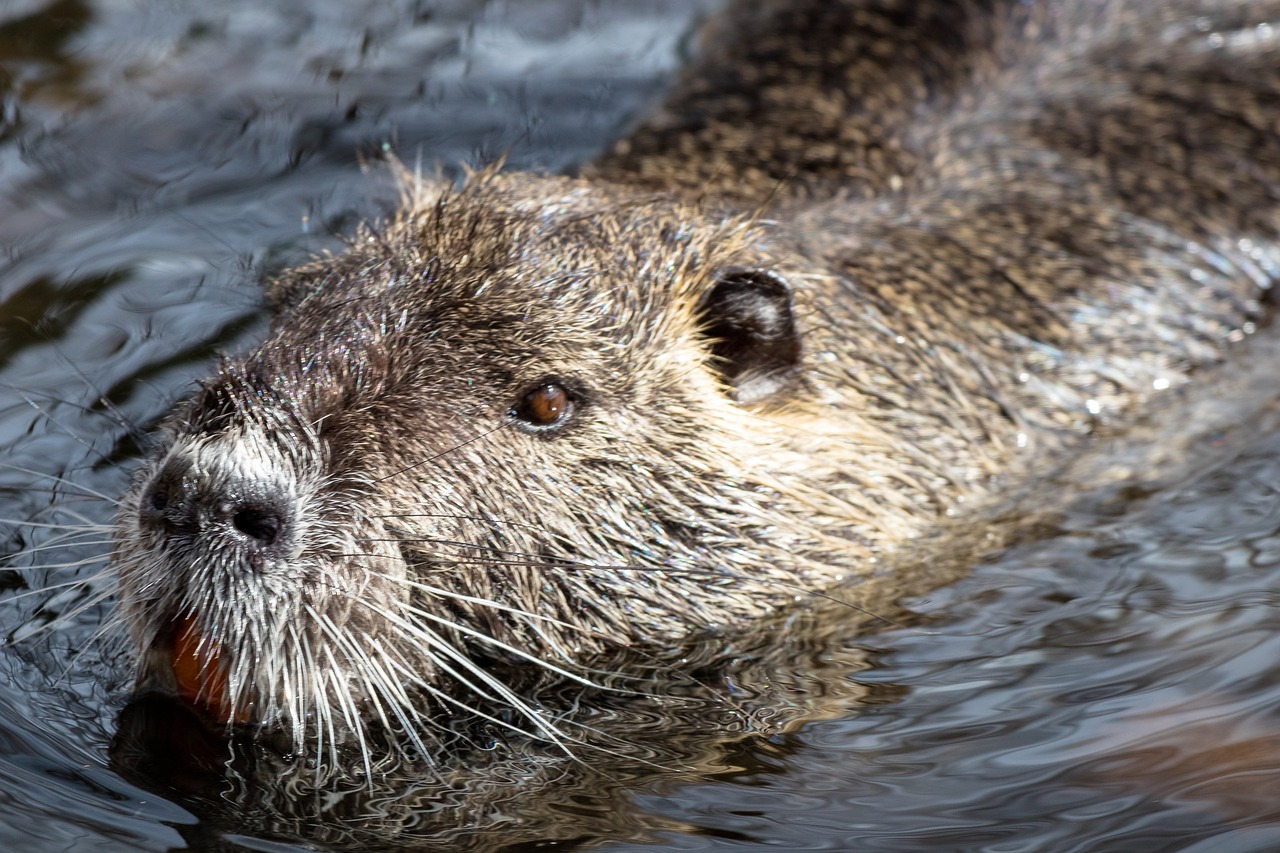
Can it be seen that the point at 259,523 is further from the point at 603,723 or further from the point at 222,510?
the point at 603,723

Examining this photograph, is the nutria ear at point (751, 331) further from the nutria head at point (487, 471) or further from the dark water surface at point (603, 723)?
the dark water surface at point (603, 723)

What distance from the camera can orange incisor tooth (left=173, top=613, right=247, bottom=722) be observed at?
3865 millimetres

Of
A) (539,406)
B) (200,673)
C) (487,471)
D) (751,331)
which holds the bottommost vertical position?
(200,673)

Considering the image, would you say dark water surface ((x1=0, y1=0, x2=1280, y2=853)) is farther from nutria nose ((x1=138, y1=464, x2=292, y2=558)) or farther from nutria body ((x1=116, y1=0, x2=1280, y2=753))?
nutria nose ((x1=138, y1=464, x2=292, y2=558))

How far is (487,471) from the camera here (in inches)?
163

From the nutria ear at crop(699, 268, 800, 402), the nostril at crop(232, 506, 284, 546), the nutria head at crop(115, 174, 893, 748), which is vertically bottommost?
the nostril at crop(232, 506, 284, 546)

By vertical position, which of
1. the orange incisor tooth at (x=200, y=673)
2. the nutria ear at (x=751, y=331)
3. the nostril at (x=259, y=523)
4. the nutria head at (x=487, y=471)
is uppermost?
the nutria ear at (x=751, y=331)

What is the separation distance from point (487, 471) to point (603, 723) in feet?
2.25

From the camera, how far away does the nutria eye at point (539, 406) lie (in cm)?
424

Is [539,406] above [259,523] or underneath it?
above

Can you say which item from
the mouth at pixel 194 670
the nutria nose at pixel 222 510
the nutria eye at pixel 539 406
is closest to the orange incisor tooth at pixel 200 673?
the mouth at pixel 194 670

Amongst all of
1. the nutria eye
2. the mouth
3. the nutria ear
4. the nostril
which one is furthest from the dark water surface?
the nutria eye

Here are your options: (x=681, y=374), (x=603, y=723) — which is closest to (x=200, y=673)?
(x=603, y=723)

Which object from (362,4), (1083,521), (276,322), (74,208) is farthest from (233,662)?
(362,4)
